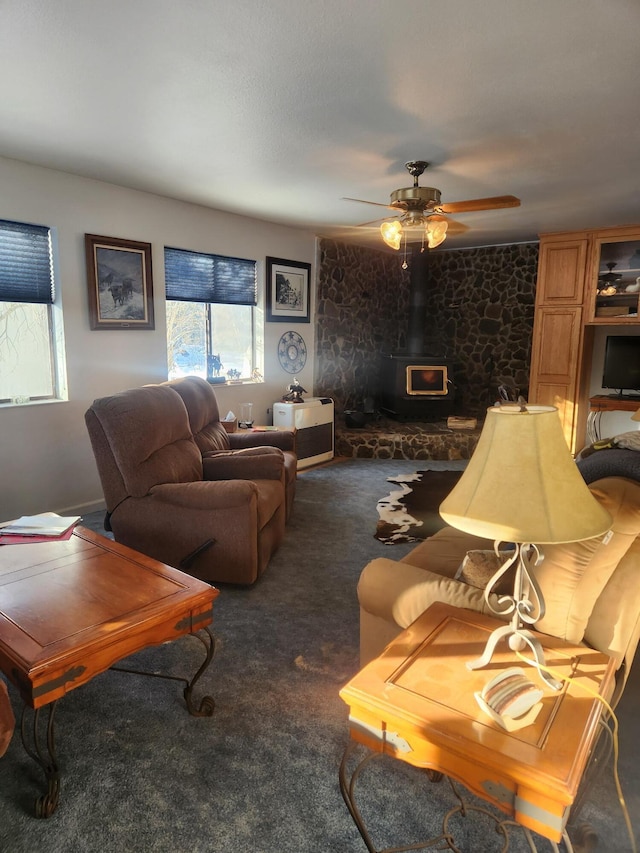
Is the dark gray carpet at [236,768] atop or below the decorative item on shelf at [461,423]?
below

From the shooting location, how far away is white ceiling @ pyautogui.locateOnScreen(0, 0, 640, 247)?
1.93 metres

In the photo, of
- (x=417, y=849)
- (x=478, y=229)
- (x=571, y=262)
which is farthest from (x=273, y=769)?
(x=571, y=262)

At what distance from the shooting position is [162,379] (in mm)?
4711

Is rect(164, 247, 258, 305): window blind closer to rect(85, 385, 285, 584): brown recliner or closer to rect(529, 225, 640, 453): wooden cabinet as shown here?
rect(85, 385, 285, 584): brown recliner

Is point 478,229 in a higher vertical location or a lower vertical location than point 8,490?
higher

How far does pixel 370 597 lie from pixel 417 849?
0.71m

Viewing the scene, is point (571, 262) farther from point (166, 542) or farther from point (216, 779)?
point (216, 779)

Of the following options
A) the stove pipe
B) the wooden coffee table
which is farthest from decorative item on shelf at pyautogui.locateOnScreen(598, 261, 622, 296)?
the wooden coffee table

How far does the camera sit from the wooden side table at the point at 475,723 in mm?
1074

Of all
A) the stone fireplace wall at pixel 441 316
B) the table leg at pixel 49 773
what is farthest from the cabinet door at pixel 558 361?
the table leg at pixel 49 773

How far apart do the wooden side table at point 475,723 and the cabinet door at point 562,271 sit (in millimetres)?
5250

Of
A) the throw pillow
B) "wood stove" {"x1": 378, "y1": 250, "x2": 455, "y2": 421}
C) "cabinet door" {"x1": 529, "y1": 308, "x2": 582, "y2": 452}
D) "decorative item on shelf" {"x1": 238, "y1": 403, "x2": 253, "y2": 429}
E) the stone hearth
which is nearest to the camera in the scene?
the throw pillow

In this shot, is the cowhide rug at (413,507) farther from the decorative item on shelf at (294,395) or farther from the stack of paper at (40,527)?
the stack of paper at (40,527)

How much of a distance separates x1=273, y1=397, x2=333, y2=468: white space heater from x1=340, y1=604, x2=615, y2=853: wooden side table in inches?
162
